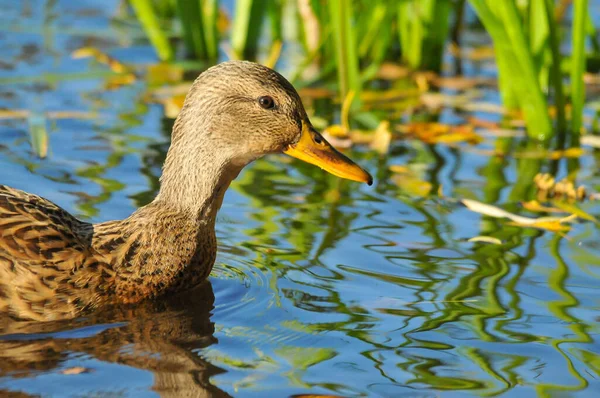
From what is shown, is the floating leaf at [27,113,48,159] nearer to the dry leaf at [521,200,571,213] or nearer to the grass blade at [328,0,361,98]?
the grass blade at [328,0,361,98]

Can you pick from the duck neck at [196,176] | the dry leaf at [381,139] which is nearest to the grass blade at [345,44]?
the dry leaf at [381,139]

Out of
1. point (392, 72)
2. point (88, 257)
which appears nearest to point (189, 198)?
point (88, 257)

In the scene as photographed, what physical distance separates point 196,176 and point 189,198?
129 millimetres

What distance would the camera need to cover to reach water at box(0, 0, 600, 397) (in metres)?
4.75

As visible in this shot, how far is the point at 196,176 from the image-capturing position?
223 inches

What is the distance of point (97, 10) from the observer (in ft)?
38.1

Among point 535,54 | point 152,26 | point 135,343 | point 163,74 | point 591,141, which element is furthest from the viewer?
point 163,74

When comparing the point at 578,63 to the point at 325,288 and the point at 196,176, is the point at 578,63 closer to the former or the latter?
the point at 325,288

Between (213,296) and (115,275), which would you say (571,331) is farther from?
(115,275)

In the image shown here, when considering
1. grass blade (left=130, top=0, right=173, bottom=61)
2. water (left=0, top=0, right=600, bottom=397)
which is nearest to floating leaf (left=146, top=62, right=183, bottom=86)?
grass blade (left=130, top=0, right=173, bottom=61)

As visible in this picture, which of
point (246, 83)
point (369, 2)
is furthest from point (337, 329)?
point (369, 2)

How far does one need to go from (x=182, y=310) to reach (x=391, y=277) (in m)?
1.16

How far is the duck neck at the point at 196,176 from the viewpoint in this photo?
18.5 feet

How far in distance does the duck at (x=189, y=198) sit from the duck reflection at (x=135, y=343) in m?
0.16
